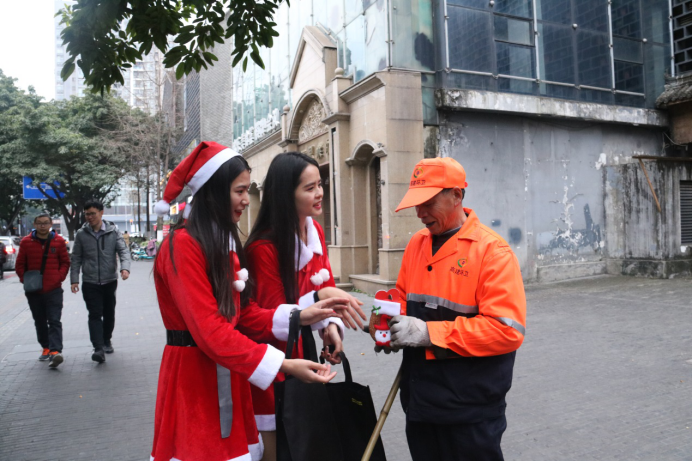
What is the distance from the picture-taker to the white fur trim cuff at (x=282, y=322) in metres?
2.24

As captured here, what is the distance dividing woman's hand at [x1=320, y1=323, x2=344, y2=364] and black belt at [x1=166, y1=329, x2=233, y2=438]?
1.77 feet

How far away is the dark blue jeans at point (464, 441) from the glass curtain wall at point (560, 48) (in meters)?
10.3

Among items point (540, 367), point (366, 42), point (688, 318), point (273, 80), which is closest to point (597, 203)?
point (688, 318)

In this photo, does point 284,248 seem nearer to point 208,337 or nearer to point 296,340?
point 296,340

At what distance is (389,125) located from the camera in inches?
444

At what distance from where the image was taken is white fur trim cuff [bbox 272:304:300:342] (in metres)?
2.24

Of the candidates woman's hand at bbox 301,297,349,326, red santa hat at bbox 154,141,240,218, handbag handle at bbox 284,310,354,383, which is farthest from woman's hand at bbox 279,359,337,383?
red santa hat at bbox 154,141,240,218

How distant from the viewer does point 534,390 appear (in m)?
5.14

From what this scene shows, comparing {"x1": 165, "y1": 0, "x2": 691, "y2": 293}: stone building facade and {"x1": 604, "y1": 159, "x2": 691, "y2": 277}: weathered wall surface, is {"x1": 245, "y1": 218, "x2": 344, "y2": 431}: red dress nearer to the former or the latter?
{"x1": 165, "y1": 0, "x2": 691, "y2": 293}: stone building facade

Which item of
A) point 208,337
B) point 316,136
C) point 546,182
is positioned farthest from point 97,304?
point 546,182

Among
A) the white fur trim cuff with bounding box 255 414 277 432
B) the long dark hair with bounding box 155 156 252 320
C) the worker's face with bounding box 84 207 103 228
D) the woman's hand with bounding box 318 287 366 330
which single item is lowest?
the white fur trim cuff with bounding box 255 414 277 432

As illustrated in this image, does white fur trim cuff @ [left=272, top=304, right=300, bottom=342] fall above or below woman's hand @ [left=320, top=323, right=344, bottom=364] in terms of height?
above

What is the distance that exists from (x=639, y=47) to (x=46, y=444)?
1581 cm

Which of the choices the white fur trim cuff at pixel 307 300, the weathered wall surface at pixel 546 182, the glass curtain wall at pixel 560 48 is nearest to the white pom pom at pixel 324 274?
the white fur trim cuff at pixel 307 300
